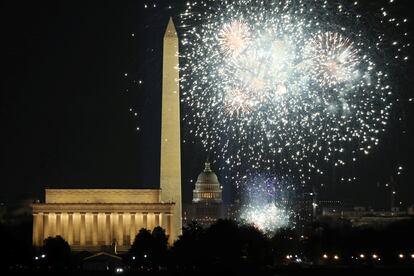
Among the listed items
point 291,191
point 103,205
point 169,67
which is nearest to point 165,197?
point 103,205

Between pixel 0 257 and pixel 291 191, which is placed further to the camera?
pixel 291 191

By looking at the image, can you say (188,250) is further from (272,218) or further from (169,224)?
(272,218)

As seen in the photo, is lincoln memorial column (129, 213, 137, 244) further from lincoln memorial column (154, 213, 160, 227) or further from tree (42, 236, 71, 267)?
tree (42, 236, 71, 267)

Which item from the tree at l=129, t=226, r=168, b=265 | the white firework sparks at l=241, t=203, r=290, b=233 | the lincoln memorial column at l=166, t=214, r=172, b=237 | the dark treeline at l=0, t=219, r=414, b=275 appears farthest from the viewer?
the white firework sparks at l=241, t=203, r=290, b=233

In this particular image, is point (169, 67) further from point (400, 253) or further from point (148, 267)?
point (400, 253)

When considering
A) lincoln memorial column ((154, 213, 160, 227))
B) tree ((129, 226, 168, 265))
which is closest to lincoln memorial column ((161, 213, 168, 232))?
lincoln memorial column ((154, 213, 160, 227))

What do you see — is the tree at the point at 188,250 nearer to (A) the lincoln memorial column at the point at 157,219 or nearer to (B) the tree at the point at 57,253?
(B) the tree at the point at 57,253

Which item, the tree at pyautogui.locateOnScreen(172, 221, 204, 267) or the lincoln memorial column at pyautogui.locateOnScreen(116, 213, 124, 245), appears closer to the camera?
the tree at pyautogui.locateOnScreen(172, 221, 204, 267)

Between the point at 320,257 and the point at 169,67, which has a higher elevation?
the point at 169,67

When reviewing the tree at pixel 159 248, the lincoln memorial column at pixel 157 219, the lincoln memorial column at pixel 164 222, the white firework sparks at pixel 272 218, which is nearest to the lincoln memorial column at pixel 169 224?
the lincoln memorial column at pixel 164 222
